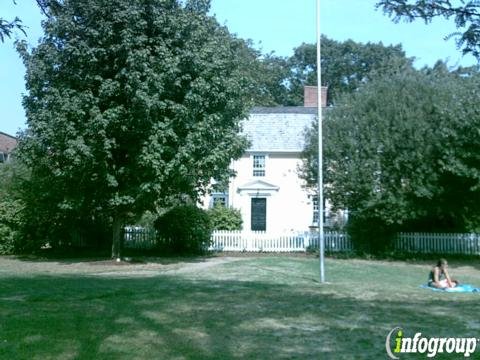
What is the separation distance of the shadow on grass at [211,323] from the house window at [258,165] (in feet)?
75.6

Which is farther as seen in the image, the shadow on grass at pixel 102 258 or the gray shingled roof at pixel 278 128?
the gray shingled roof at pixel 278 128

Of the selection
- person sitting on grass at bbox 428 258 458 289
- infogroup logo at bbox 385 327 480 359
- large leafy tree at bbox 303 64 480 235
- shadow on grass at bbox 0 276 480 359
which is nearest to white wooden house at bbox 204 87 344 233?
large leafy tree at bbox 303 64 480 235

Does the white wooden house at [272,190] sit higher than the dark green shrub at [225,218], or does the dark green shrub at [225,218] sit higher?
the white wooden house at [272,190]

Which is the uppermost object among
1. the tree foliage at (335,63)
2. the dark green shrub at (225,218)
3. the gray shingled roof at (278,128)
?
the tree foliage at (335,63)

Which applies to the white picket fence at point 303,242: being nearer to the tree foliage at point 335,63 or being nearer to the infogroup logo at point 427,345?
the infogroup logo at point 427,345

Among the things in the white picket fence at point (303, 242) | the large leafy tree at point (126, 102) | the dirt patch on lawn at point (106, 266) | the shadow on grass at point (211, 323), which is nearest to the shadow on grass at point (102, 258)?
the dirt patch on lawn at point (106, 266)

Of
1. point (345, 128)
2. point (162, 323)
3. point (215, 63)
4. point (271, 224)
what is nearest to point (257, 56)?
point (271, 224)

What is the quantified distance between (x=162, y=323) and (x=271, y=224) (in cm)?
2684

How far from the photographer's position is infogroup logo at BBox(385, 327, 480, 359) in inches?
264

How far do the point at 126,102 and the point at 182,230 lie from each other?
8.41 meters

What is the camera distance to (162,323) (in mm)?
8102

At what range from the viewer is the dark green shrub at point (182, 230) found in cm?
2694

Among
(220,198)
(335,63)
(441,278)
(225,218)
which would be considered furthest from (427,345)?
(335,63)

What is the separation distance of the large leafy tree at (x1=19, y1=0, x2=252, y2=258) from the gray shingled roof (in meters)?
13.6
